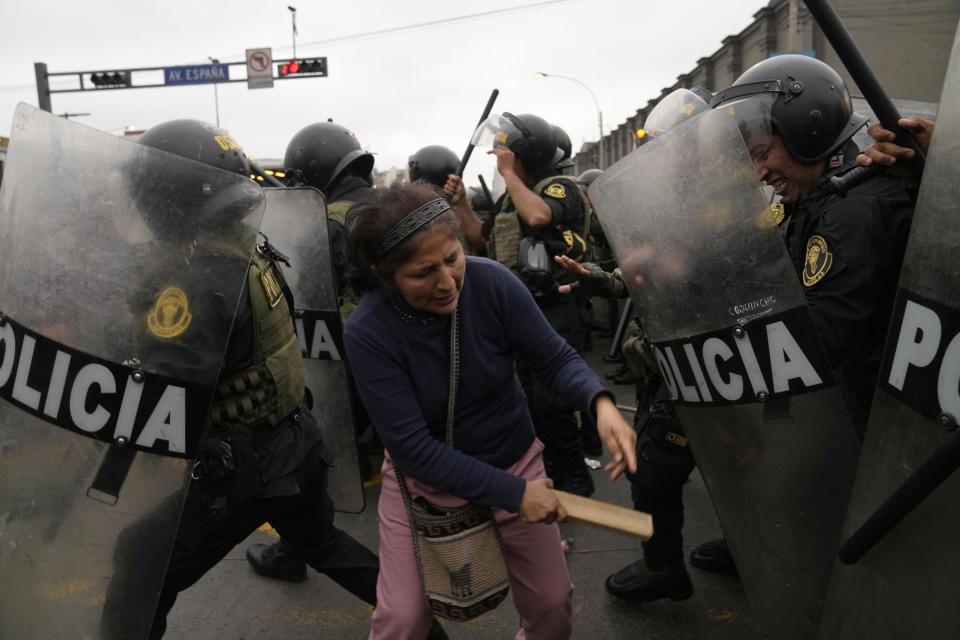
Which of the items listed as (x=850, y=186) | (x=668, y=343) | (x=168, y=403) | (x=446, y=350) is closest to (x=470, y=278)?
(x=446, y=350)

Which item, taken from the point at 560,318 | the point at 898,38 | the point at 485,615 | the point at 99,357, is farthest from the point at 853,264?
the point at 898,38

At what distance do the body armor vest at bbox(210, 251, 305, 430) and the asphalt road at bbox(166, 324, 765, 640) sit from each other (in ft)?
3.58

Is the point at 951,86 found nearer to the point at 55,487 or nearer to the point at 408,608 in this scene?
the point at 408,608

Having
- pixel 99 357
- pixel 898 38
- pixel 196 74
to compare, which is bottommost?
pixel 196 74

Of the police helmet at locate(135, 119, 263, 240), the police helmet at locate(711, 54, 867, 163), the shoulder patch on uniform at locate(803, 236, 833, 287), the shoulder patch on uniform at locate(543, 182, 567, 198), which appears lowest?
the shoulder patch on uniform at locate(543, 182, 567, 198)

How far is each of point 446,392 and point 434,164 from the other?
4.29 metres

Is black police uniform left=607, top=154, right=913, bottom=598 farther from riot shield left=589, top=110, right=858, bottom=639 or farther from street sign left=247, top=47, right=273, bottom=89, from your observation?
street sign left=247, top=47, right=273, bottom=89

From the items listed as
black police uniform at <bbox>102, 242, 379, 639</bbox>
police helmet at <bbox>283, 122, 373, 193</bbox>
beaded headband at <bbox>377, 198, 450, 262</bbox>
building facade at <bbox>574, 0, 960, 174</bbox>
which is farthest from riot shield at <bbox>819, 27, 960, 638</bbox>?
building facade at <bbox>574, 0, 960, 174</bbox>

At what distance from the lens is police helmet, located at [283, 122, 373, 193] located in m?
3.82

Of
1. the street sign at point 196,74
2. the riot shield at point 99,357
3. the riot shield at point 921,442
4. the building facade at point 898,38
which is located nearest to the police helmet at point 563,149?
the riot shield at point 99,357

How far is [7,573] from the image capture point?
1572 mm

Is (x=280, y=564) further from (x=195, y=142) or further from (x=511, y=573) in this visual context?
(x=195, y=142)

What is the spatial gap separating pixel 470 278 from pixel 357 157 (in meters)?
2.23

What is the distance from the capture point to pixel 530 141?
3902 mm
